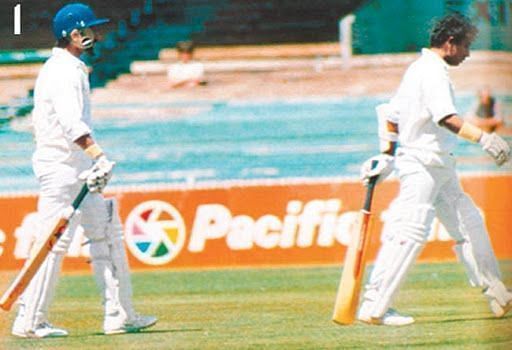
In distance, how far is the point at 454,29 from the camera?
7445 millimetres

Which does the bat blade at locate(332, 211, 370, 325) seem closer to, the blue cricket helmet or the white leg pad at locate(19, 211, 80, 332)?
the white leg pad at locate(19, 211, 80, 332)

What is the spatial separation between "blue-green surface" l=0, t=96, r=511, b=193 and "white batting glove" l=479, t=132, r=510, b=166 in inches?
17.2

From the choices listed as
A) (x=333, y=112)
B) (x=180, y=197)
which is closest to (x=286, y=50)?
(x=333, y=112)

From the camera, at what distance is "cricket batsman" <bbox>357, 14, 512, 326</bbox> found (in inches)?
295

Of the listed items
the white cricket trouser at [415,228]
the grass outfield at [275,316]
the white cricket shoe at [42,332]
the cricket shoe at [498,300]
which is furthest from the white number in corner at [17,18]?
the cricket shoe at [498,300]

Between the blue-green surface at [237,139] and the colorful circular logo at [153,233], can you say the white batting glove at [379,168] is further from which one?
the colorful circular logo at [153,233]

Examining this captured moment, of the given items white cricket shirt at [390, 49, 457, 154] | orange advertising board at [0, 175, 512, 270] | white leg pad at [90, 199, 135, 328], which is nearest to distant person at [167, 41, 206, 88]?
orange advertising board at [0, 175, 512, 270]

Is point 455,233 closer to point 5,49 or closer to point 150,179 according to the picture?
point 150,179

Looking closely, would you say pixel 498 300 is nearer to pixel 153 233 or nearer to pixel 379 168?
pixel 379 168

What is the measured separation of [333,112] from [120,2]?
106 cm

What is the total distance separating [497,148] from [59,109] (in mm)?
1697

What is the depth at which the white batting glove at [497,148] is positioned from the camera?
7.28 meters

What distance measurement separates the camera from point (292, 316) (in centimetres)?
773

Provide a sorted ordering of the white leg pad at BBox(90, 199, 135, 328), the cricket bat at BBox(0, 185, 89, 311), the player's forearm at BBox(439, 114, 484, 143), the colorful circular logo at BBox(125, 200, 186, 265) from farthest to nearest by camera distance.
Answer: the colorful circular logo at BBox(125, 200, 186, 265) < the white leg pad at BBox(90, 199, 135, 328) < the cricket bat at BBox(0, 185, 89, 311) < the player's forearm at BBox(439, 114, 484, 143)
